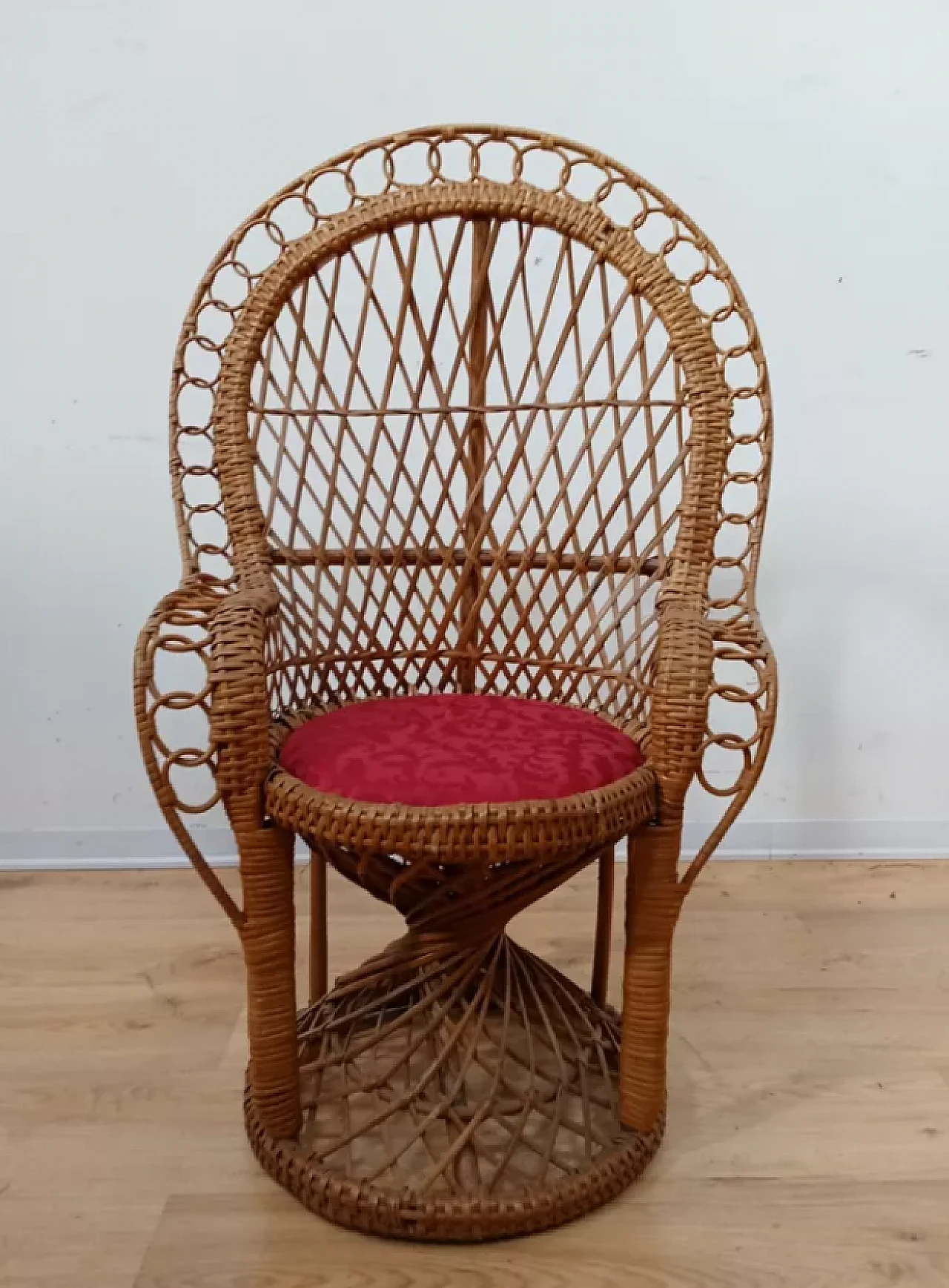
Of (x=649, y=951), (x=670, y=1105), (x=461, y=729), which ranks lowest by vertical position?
(x=670, y=1105)

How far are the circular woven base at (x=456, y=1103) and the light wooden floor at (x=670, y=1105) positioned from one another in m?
0.04

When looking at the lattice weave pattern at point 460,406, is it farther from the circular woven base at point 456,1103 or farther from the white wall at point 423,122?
the circular woven base at point 456,1103

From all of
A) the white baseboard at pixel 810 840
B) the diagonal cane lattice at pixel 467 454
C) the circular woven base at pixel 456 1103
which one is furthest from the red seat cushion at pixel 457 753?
the white baseboard at pixel 810 840

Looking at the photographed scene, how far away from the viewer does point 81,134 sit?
5.31 feet

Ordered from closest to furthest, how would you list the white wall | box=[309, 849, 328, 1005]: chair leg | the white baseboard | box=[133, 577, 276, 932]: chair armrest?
box=[133, 577, 276, 932]: chair armrest, box=[309, 849, 328, 1005]: chair leg, the white wall, the white baseboard

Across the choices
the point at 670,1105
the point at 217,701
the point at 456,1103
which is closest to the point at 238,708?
the point at 217,701

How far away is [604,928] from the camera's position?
4.24 ft

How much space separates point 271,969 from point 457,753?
276 millimetres

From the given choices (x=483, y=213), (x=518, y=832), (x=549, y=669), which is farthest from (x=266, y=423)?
(x=518, y=832)

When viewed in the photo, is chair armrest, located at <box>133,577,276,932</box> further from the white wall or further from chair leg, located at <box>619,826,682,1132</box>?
the white wall

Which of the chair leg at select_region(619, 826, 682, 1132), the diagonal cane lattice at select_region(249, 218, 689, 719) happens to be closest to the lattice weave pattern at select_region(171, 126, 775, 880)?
the diagonal cane lattice at select_region(249, 218, 689, 719)

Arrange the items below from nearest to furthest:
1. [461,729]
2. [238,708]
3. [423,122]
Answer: [238,708] → [461,729] → [423,122]

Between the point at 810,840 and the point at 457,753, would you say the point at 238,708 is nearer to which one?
the point at 457,753

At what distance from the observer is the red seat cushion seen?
3.19ft
